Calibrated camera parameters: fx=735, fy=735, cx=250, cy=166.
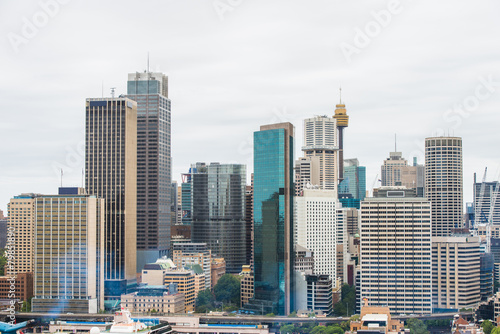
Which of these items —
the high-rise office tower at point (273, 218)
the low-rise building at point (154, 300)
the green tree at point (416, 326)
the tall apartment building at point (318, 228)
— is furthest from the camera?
the tall apartment building at point (318, 228)

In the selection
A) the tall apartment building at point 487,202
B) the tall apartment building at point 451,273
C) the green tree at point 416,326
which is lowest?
the green tree at point 416,326

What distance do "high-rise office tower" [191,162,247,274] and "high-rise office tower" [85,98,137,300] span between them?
1032 inches

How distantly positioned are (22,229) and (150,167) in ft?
96.5

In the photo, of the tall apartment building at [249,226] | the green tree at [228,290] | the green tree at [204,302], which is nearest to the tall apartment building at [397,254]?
the green tree at [228,290]

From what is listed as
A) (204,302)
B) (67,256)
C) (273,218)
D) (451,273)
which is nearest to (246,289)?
(204,302)

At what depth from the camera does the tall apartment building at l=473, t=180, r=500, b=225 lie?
185875 millimetres

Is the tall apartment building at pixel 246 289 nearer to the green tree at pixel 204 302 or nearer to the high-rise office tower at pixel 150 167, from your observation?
the green tree at pixel 204 302

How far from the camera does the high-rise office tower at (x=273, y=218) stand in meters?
115

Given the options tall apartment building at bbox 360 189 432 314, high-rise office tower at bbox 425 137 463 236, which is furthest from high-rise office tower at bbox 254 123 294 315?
high-rise office tower at bbox 425 137 463 236

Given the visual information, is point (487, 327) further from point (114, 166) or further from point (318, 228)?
point (114, 166)

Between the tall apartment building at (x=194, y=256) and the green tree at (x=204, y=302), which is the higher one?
the tall apartment building at (x=194, y=256)

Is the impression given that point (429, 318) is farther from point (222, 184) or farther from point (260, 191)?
point (222, 184)

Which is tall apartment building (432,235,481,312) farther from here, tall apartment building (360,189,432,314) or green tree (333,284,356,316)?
green tree (333,284,356,316)

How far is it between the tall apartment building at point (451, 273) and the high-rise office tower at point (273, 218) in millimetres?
23051
